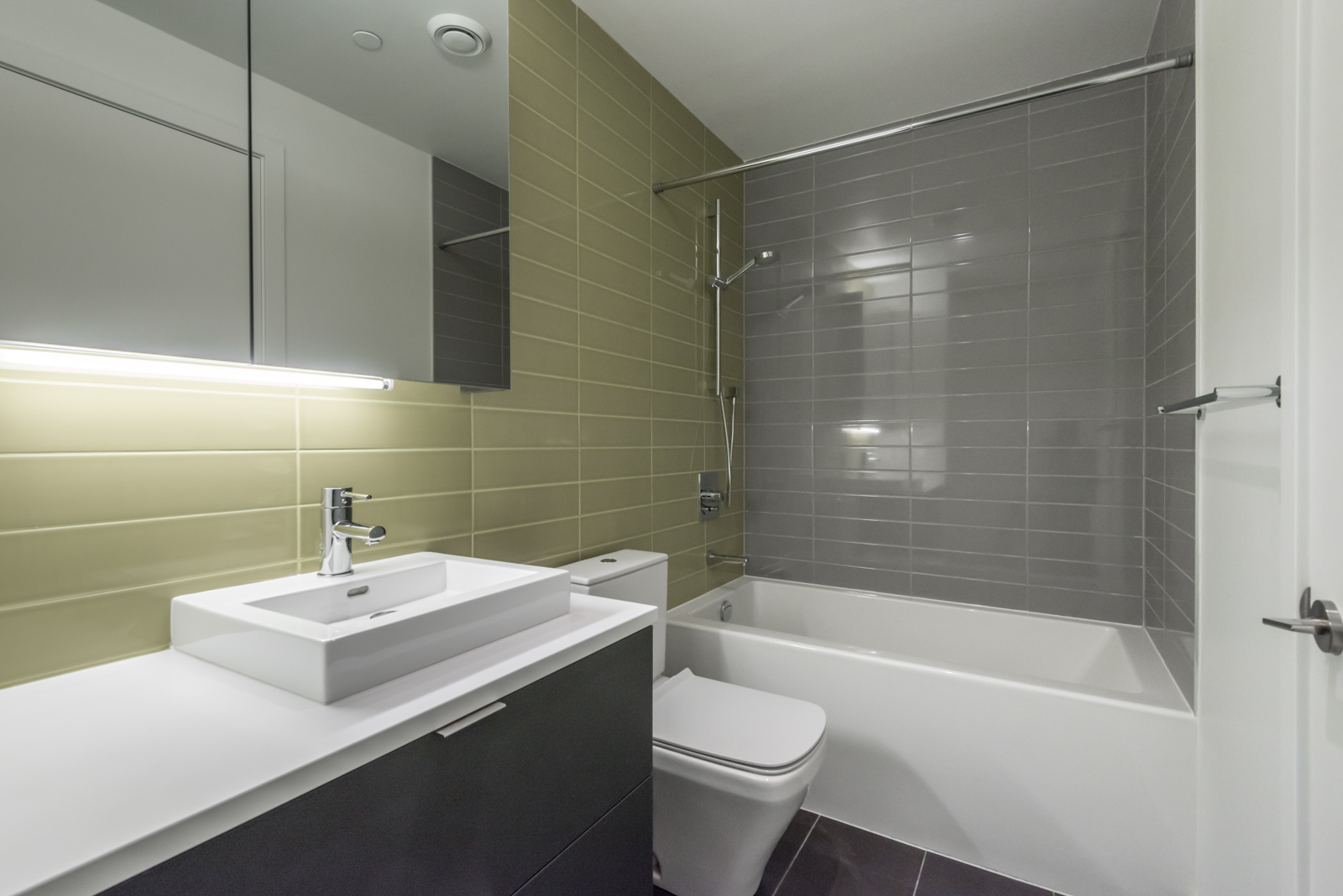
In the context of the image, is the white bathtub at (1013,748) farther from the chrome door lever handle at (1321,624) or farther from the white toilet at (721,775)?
the chrome door lever handle at (1321,624)

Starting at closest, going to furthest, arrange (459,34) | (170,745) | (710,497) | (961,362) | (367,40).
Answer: (170,745)
(367,40)
(459,34)
(961,362)
(710,497)

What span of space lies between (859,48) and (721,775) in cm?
232

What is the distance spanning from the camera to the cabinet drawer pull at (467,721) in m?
0.80

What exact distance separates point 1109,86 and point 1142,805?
2.36 meters

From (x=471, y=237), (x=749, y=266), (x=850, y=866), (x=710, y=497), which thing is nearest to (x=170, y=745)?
(x=471, y=237)

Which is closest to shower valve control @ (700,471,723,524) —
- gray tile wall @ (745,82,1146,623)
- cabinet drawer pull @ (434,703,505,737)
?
gray tile wall @ (745,82,1146,623)

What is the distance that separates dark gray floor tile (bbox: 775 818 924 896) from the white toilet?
214 millimetres

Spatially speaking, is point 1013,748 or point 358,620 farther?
point 1013,748

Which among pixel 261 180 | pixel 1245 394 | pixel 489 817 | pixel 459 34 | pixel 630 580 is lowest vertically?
pixel 489 817

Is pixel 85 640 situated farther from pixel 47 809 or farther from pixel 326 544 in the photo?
pixel 47 809

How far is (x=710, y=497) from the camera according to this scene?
2666 mm

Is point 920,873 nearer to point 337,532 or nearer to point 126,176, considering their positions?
point 337,532

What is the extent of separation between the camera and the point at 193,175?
956 mm

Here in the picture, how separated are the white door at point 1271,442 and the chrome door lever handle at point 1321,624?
0.07 ft
